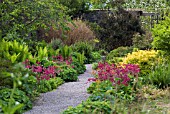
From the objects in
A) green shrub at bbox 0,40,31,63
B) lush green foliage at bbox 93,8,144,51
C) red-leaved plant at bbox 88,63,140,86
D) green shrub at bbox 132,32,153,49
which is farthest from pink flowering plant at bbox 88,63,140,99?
lush green foliage at bbox 93,8,144,51

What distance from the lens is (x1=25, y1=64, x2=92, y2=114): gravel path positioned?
19.4 feet

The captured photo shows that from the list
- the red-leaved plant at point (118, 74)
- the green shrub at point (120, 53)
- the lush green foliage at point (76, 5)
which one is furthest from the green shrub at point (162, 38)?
the lush green foliage at point (76, 5)

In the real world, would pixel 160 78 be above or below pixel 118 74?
below

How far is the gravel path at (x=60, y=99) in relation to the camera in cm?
590

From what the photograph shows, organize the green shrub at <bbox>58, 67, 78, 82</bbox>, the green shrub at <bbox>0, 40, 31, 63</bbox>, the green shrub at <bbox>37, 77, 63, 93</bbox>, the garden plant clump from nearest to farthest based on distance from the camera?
the garden plant clump → the green shrub at <bbox>37, 77, 63, 93</bbox> → the green shrub at <bbox>0, 40, 31, 63</bbox> → the green shrub at <bbox>58, 67, 78, 82</bbox>

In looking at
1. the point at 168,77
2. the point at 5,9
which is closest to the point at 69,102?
the point at 168,77

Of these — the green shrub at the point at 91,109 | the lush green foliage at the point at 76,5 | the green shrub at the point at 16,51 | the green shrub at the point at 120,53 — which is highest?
the lush green foliage at the point at 76,5

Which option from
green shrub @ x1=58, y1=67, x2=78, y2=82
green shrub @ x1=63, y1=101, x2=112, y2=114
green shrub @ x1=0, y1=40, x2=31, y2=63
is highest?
green shrub @ x1=0, y1=40, x2=31, y2=63

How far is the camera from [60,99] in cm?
667

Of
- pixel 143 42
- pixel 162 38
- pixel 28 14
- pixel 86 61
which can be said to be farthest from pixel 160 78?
pixel 143 42

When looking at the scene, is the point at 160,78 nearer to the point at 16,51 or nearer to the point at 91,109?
the point at 91,109

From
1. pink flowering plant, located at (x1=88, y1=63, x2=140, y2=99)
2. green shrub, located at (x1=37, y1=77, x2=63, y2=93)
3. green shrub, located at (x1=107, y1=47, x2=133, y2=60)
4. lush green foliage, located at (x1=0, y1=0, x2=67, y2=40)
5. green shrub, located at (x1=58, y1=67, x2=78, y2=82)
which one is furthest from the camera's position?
green shrub, located at (x1=107, y1=47, x2=133, y2=60)

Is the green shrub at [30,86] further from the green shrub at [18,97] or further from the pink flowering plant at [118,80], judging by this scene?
the pink flowering plant at [118,80]

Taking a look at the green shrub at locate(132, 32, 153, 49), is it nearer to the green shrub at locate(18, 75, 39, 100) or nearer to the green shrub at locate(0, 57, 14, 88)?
the green shrub at locate(18, 75, 39, 100)
